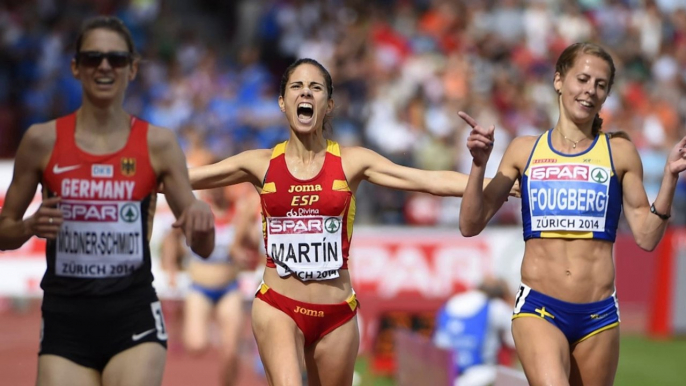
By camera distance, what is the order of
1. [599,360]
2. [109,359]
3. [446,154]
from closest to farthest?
[109,359] < [599,360] < [446,154]

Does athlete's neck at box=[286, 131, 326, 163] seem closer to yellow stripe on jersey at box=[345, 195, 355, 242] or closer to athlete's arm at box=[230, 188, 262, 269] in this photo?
yellow stripe on jersey at box=[345, 195, 355, 242]

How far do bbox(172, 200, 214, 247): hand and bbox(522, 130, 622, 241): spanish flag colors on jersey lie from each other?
89.7 inches

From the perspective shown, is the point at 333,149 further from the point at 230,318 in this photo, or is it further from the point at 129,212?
the point at 230,318

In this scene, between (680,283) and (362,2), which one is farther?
(362,2)

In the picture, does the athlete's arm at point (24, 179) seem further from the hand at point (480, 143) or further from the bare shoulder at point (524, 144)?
the bare shoulder at point (524, 144)

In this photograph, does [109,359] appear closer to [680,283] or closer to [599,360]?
[599,360]

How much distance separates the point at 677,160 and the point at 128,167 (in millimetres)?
3227

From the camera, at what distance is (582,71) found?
6.61 m

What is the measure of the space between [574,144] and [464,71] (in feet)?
44.8

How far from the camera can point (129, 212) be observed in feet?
18.2

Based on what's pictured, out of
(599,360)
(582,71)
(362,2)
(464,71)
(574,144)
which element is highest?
(362,2)

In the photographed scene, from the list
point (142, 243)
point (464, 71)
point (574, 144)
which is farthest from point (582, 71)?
point (464, 71)

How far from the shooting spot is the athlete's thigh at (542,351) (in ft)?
20.2

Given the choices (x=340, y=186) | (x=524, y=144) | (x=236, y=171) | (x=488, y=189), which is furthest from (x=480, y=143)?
(x=236, y=171)
